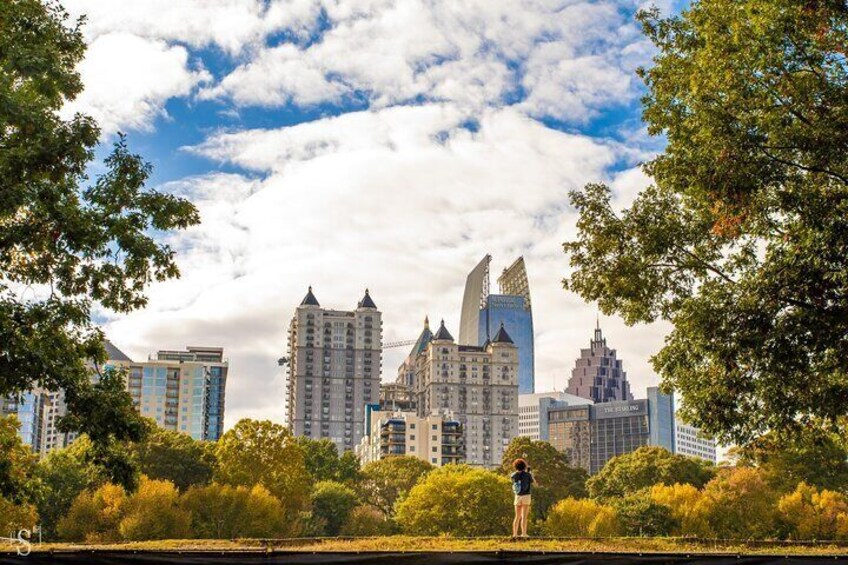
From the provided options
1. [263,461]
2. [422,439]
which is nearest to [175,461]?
[263,461]

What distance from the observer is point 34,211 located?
21.7 metres

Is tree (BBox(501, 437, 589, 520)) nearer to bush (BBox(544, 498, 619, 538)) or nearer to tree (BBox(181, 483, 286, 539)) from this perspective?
bush (BBox(544, 498, 619, 538))

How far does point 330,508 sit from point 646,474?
31.0 meters

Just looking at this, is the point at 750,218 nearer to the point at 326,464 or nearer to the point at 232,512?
the point at 232,512

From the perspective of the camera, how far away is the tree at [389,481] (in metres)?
111

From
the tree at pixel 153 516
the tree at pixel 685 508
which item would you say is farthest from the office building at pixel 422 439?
the tree at pixel 153 516

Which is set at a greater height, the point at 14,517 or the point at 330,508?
the point at 14,517

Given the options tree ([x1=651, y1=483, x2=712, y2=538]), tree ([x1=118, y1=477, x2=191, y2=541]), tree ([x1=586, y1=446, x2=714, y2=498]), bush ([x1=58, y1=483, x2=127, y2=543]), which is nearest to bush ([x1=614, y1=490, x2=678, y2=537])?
tree ([x1=651, y1=483, x2=712, y2=538])

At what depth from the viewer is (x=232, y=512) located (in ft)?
226

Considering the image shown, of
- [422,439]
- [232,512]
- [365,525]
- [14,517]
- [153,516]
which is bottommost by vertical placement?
[365,525]

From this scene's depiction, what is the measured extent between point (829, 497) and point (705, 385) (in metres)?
58.2

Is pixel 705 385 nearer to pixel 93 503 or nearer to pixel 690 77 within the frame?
pixel 690 77

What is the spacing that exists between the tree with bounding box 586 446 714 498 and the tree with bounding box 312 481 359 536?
24.6m

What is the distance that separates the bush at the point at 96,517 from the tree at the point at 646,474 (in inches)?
1902
